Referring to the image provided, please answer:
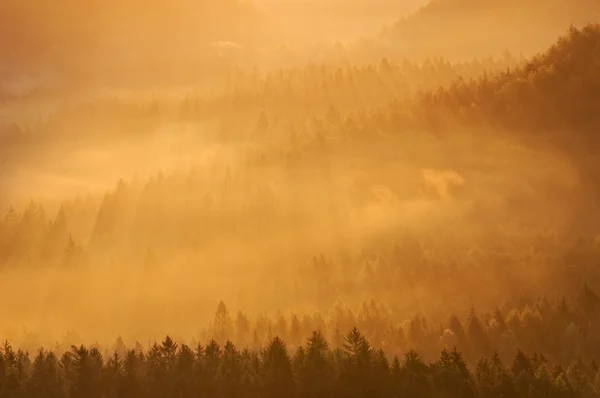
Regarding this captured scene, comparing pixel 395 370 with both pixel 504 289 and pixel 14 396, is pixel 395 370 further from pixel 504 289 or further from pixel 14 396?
pixel 504 289

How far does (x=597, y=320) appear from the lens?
153 m

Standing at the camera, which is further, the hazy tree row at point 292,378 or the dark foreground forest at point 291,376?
the dark foreground forest at point 291,376

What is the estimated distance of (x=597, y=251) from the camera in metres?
197

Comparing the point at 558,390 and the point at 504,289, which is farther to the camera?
the point at 504,289

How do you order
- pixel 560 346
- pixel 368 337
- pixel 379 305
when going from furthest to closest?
1. pixel 379 305
2. pixel 368 337
3. pixel 560 346

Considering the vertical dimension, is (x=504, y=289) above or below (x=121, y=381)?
above

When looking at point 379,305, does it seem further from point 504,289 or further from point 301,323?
point 504,289

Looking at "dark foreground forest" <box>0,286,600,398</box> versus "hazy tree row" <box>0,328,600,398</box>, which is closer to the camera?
"hazy tree row" <box>0,328,600,398</box>

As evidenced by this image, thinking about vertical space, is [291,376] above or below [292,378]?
above

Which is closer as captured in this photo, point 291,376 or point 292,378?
point 292,378

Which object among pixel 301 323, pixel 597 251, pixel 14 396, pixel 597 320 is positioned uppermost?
pixel 597 251

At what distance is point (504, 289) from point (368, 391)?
404 ft

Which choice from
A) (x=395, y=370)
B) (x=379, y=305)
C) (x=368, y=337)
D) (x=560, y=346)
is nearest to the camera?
(x=395, y=370)

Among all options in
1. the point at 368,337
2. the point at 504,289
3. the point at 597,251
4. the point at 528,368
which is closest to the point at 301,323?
the point at 368,337
